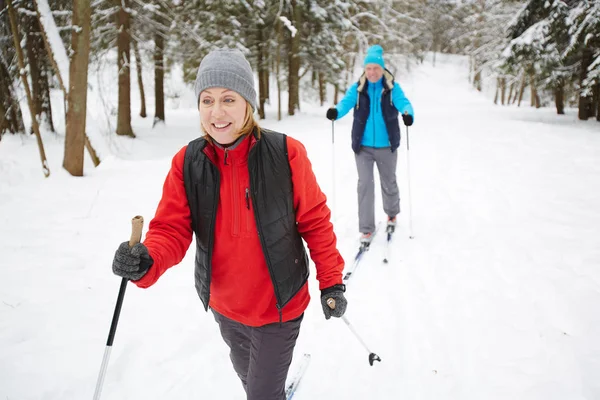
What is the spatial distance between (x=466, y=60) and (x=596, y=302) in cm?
5862

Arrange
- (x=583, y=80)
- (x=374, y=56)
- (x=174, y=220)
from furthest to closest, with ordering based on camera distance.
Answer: (x=583, y=80), (x=374, y=56), (x=174, y=220)

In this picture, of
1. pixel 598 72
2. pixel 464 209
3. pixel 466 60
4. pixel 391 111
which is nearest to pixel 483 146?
pixel 598 72

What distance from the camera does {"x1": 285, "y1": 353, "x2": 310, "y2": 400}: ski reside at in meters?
2.74

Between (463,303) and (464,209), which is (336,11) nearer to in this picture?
(464,209)

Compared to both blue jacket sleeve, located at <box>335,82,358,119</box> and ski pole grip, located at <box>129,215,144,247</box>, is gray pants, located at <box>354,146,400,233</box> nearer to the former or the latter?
blue jacket sleeve, located at <box>335,82,358,119</box>

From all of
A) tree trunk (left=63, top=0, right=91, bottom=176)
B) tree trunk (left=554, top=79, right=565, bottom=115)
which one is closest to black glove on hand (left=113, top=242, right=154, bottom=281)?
tree trunk (left=63, top=0, right=91, bottom=176)

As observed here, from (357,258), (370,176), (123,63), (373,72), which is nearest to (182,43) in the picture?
(123,63)

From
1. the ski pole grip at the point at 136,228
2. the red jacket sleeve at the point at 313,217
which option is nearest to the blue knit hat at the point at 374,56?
the red jacket sleeve at the point at 313,217

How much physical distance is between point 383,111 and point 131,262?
4.04m

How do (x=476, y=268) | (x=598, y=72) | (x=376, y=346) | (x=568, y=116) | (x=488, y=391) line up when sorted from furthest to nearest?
(x=568, y=116)
(x=598, y=72)
(x=476, y=268)
(x=376, y=346)
(x=488, y=391)

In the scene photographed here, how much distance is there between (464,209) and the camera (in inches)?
251

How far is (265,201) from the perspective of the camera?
1757mm

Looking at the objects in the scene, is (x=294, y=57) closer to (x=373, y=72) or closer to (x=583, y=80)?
(x=583, y=80)

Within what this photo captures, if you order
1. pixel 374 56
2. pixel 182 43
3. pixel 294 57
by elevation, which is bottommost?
pixel 374 56
